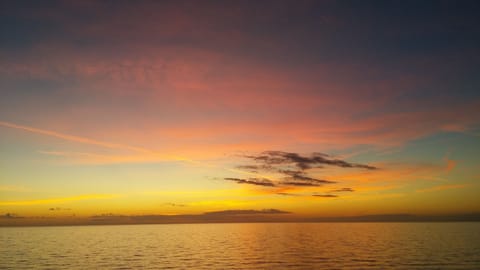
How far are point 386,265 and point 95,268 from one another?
153ft

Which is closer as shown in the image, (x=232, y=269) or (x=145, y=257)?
(x=232, y=269)

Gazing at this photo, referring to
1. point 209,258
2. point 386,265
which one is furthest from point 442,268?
point 209,258

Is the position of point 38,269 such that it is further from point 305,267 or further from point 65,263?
point 305,267

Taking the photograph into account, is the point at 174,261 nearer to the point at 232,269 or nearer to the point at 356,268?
the point at 232,269

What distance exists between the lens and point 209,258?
74750 millimetres

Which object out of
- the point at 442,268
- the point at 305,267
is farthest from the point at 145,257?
the point at 442,268

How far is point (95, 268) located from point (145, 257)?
15.8m

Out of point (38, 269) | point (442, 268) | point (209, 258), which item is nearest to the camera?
point (442, 268)

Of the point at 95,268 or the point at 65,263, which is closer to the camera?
the point at 95,268

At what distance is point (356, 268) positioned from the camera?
59812mm

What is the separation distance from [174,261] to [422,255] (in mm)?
47511

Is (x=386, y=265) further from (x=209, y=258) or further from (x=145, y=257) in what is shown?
(x=145, y=257)

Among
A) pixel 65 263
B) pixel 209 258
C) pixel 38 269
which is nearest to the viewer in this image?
pixel 38 269

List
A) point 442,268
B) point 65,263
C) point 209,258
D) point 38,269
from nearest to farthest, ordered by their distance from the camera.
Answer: point 442,268 → point 38,269 → point 65,263 → point 209,258
